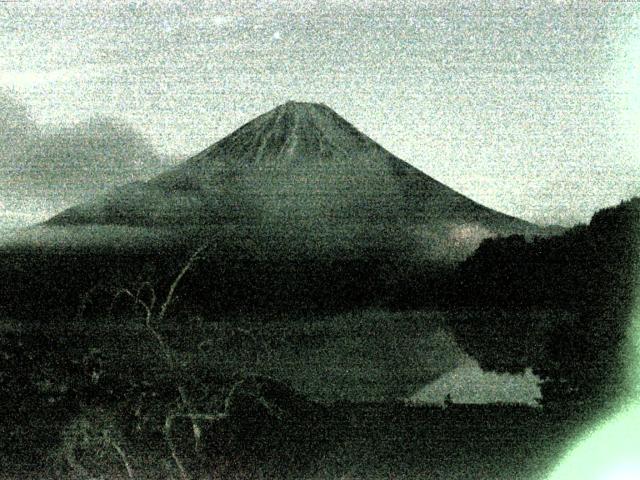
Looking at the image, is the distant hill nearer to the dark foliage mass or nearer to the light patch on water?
the light patch on water

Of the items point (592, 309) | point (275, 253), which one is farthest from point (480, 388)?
point (275, 253)

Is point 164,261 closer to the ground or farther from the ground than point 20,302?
closer to the ground

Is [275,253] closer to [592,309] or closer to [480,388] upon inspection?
[480,388]

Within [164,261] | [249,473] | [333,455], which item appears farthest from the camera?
[164,261]

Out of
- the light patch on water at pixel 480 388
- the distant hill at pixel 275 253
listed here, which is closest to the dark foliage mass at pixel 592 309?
the light patch on water at pixel 480 388

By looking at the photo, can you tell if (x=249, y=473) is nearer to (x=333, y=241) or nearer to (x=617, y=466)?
(x=617, y=466)

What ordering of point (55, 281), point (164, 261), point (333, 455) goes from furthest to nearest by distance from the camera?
point (164, 261), point (55, 281), point (333, 455)

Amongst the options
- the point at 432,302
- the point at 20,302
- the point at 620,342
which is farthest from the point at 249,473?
the point at 20,302

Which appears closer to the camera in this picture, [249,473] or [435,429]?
[249,473]
